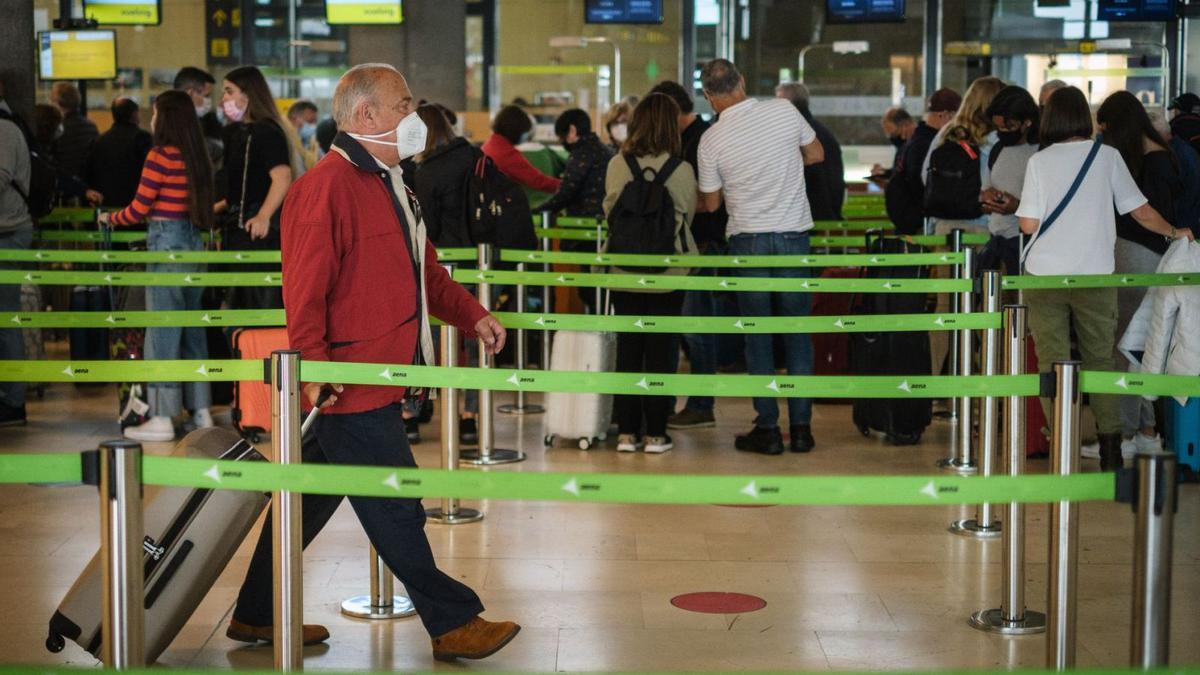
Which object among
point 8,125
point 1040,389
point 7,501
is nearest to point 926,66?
point 8,125

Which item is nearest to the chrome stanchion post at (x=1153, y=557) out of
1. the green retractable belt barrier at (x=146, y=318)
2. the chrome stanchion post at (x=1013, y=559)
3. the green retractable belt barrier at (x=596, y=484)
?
the green retractable belt barrier at (x=596, y=484)

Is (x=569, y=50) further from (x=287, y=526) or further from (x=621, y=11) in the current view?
(x=287, y=526)

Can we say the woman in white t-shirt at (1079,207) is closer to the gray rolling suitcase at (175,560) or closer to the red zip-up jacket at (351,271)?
the red zip-up jacket at (351,271)

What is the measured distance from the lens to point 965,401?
7.08m

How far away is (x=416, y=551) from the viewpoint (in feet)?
13.9

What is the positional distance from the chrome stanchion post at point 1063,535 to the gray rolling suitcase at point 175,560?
223 cm

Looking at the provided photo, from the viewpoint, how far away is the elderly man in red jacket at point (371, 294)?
414cm

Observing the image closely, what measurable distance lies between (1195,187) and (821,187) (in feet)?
8.24

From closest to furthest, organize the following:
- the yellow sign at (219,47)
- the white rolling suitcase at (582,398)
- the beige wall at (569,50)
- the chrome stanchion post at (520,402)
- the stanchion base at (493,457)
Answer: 1. the stanchion base at (493,457)
2. the white rolling suitcase at (582,398)
3. the chrome stanchion post at (520,402)
4. the beige wall at (569,50)
5. the yellow sign at (219,47)

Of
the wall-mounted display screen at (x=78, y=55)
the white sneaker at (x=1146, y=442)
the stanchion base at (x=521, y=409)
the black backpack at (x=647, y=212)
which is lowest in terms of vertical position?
the stanchion base at (x=521, y=409)

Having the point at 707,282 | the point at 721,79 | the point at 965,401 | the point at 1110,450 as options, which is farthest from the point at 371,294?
the point at 1110,450

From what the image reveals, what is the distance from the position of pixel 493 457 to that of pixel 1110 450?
9.45ft

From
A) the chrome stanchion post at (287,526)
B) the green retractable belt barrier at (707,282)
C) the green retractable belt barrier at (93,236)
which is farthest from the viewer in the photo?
the green retractable belt barrier at (93,236)

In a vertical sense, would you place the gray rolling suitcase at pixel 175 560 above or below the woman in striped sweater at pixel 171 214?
below
